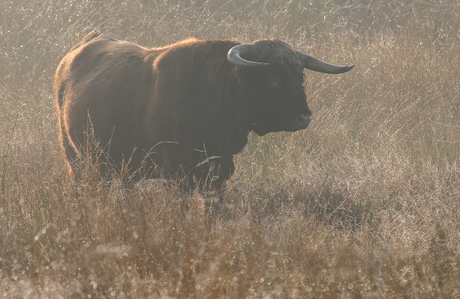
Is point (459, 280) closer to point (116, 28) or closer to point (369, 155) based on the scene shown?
point (369, 155)

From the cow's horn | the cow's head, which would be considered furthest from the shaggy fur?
the cow's horn

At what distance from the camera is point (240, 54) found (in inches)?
147

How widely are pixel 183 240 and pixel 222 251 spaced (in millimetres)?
250

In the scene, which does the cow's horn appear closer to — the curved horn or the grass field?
the curved horn

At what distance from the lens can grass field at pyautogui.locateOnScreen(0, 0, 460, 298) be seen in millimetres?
2588

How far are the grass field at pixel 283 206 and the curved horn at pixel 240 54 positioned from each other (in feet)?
3.01

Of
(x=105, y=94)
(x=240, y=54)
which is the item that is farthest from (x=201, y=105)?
(x=105, y=94)

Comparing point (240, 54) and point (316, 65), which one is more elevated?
Result: point (240, 54)

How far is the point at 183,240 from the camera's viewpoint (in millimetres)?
2889

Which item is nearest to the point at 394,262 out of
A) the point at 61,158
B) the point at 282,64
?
the point at 282,64

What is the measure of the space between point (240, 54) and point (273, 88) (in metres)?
0.34

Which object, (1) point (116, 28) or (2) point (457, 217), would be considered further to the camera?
(1) point (116, 28)

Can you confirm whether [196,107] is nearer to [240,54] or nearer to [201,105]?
[201,105]

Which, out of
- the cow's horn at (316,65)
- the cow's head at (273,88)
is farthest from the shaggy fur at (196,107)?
the cow's horn at (316,65)
